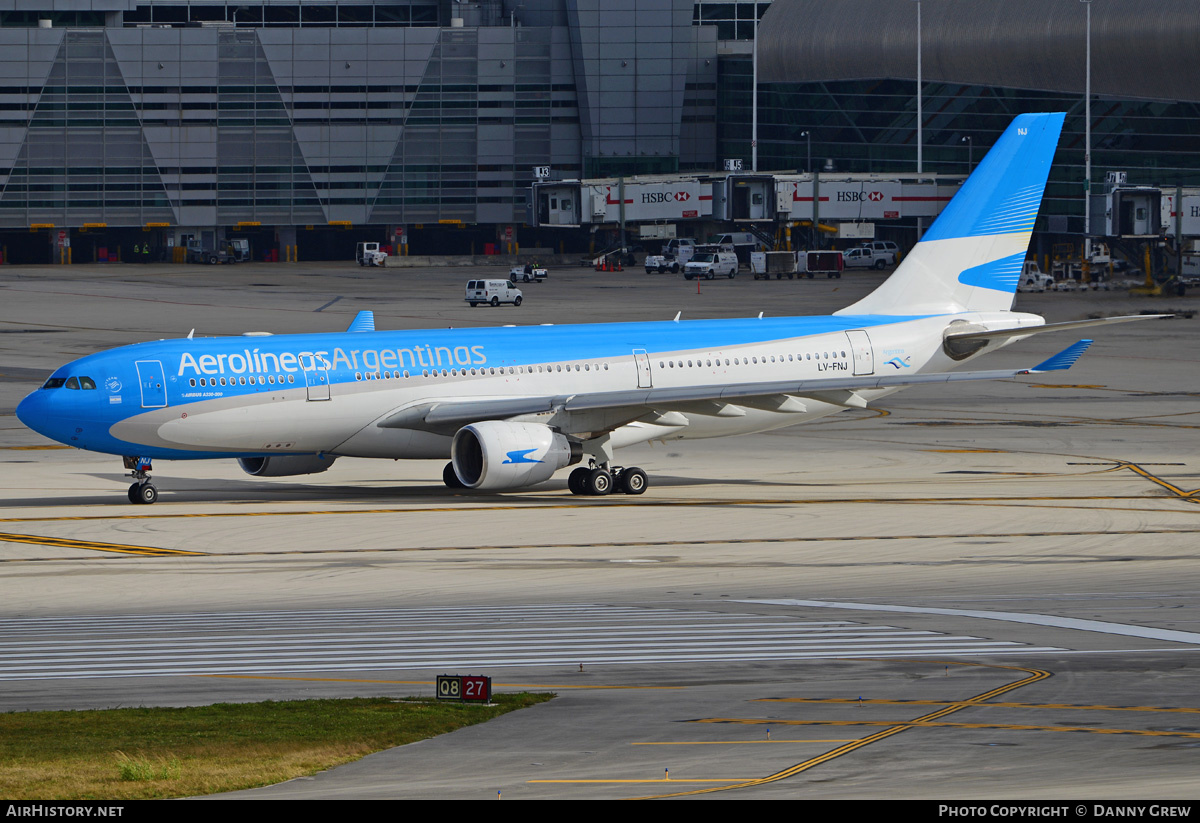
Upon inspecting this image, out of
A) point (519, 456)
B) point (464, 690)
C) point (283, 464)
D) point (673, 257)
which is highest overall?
point (673, 257)

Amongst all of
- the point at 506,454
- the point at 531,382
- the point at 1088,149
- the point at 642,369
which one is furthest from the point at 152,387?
the point at 1088,149

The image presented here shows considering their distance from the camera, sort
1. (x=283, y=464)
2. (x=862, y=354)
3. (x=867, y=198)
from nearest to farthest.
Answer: (x=283, y=464)
(x=862, y=354)
(x=867, y=198)

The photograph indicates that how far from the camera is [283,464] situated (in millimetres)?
40750

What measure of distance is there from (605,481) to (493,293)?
71497mm

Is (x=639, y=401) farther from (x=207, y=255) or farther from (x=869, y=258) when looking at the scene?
(x=207, y=255)

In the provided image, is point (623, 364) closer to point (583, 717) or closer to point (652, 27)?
point (583, 717)

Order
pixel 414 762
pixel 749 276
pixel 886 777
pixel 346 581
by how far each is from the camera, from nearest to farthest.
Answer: pixel 886 777 < pixel 414 762 < pixel 346 581 < pixel 749 276

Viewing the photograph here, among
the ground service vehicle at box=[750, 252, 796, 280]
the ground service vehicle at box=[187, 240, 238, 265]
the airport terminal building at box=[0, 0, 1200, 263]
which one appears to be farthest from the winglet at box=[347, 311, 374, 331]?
the ground service vehicle at box=[187, 240, 238, 265]

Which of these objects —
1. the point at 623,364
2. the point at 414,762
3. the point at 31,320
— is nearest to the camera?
the point at 414,762

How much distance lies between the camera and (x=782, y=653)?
20.2 metres

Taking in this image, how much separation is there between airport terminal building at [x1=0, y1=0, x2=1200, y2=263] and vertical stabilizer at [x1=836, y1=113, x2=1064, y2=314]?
116842mm

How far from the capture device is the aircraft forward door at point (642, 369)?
139 ft
